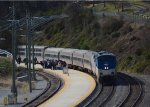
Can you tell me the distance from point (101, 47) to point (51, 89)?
33859 mm

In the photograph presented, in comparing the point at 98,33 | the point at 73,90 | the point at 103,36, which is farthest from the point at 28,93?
the point at 98,33

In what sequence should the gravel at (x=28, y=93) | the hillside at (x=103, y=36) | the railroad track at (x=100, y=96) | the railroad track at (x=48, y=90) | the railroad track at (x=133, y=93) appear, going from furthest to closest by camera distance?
the hillside at (x=103, y=36) → the gravel at (x=28, y=93) → the railroad track at (x=48, y=90) → the railroad track at (x=100, y=96) → the railroad track at (x=133, y=93)

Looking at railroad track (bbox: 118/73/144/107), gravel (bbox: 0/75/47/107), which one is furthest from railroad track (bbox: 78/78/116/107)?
gravel (bbox: 0/75/47/107)

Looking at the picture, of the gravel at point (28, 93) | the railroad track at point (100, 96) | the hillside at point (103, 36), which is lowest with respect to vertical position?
the gravel at point (28, 93)

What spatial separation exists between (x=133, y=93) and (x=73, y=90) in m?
7.03

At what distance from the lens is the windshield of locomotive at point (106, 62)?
53156mm

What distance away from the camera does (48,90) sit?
53.5m

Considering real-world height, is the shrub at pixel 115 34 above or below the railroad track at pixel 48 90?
above

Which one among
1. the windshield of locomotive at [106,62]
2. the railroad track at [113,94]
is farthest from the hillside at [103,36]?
the windshield of locomotive at [106,62]

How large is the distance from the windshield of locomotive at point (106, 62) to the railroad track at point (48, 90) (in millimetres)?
4751

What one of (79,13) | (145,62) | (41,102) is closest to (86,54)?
(145,62)

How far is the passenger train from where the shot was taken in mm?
53250

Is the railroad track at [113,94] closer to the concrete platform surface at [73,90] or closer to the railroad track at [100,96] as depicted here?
the railroad track at [100,96]

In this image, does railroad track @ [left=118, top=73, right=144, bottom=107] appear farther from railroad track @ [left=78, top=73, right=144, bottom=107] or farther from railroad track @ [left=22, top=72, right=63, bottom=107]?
railroad track @ [left=22, top=72, right=63, bottom=107]
